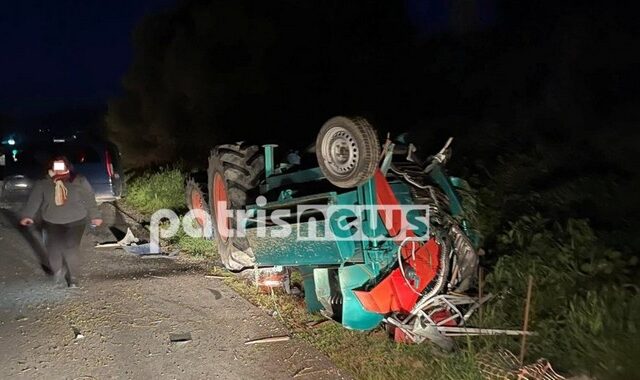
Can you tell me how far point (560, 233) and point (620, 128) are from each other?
2574 millimetres

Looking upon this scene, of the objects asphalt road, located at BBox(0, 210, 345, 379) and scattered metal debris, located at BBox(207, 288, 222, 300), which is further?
scattered metal debris, located at BBox(207, 288, 222, 300)

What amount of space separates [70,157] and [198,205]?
13.1ft

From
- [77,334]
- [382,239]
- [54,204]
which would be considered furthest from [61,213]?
[382,239]

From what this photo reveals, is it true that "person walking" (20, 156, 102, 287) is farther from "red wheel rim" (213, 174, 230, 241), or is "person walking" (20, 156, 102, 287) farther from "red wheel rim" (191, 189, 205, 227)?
"red wheel rim" (191, 189, 205, 227)

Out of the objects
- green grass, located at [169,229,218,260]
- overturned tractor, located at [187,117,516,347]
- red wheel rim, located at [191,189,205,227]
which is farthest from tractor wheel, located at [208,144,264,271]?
overturned tractor, located at [187,117,516,347]

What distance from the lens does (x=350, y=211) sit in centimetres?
539

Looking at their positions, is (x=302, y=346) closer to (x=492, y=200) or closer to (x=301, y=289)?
(x=301, y=289)

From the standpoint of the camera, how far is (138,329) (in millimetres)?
5961

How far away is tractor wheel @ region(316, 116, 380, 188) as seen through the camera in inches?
199

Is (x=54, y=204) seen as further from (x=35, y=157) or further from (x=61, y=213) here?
(x=35, y=157)

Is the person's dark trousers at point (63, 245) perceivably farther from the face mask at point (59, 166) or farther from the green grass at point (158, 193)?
the green grass at point (158, 193)

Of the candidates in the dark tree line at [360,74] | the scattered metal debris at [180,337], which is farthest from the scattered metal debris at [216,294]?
the dark tree line at [360,74]

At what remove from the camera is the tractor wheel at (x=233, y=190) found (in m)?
7.18

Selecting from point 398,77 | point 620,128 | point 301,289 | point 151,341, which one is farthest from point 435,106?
point 151,341
